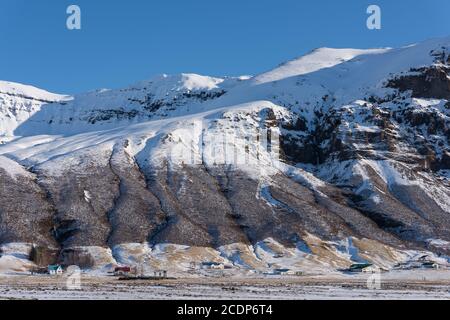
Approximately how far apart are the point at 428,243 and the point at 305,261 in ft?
148

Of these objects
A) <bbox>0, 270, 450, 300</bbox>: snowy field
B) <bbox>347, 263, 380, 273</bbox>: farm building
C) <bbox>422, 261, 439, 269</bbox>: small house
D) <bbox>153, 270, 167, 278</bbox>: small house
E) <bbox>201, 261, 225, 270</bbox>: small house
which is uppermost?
<bbox>0, 270, 450, 300</bbox>: snowy field

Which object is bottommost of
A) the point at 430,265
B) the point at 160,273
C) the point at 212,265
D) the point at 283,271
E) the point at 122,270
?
the point at 430,265

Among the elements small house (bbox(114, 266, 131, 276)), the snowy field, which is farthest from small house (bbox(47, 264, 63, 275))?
small house (bbox(114, 266, 131, 276))

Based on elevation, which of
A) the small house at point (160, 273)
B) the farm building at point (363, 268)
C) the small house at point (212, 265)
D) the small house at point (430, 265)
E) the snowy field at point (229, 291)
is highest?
the snowy field at point (229, 291)

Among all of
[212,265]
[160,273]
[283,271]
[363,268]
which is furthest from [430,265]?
[160,273]

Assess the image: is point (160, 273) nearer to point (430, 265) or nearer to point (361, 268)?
point (361, 268)

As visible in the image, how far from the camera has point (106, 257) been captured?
161 meters

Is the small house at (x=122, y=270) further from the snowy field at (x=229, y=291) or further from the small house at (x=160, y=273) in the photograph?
the snowy field at (x=229, y=291)

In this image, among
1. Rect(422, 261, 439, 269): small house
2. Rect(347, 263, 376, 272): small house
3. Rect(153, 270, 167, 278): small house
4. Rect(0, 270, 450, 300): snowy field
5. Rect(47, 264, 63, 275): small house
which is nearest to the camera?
Rect(0, 270, 450, 300): snowy field

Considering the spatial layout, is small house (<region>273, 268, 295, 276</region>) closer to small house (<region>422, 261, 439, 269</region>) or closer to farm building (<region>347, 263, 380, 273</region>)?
farm building (<region>347, 263, 380, 273</region>)

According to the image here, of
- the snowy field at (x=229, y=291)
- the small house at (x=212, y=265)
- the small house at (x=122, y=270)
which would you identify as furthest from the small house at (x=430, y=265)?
the small house at (x=122, y=270)

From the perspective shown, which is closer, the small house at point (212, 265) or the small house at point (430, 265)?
the small house at point (212, 265)
